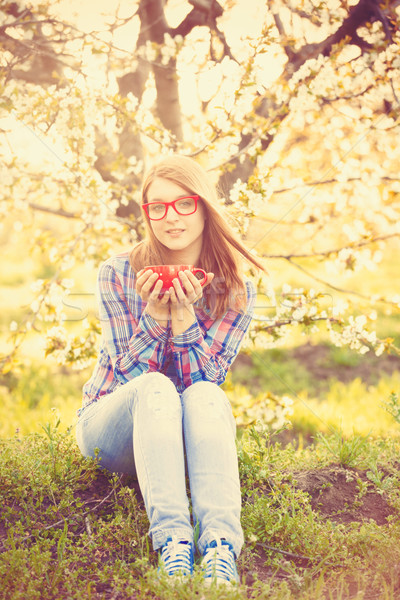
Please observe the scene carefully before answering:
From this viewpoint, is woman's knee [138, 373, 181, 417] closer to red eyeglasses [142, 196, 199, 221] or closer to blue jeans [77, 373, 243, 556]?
blue jeans [77, 373, 243, 556]

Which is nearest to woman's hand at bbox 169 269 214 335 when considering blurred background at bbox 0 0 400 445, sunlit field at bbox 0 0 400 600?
sunlit field at bbox 0 0 400 600

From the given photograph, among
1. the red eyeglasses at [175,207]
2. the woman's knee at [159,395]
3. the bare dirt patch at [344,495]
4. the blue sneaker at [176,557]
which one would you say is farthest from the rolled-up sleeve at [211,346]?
the blue sneaker at [176,557]

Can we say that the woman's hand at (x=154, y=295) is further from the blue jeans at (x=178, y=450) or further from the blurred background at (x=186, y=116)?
the blurred background at (x=186, y=116)

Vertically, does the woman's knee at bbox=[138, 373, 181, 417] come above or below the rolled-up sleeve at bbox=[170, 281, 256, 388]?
below

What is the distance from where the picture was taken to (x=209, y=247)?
2.55m

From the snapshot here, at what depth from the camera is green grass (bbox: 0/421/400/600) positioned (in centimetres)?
168

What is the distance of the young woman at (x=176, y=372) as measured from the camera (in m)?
1.80

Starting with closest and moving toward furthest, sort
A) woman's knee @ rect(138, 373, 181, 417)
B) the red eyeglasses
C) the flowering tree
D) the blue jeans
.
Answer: the blue jeans
woman's knee @ rect(138, 373, 181, 417)
the red eyeglasses
the flowering tree

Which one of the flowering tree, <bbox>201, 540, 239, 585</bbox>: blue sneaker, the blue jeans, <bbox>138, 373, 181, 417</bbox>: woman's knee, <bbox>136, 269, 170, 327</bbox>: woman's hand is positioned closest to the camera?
<bbox>201, 540, 239, 585</bbox>: blue sneaker

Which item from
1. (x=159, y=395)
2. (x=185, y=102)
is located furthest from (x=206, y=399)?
(x=185, y=102)

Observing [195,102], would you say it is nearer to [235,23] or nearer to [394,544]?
[235,23]

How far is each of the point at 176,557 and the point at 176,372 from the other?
2.56 ft

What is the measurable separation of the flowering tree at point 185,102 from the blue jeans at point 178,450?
0.90 metres

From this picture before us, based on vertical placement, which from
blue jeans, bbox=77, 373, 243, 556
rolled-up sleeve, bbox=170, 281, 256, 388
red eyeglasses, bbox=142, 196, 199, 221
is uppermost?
red eyeglasses, bbox=142, 196, 199, 221
